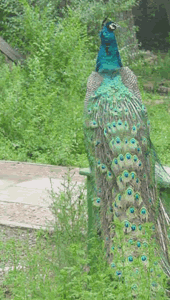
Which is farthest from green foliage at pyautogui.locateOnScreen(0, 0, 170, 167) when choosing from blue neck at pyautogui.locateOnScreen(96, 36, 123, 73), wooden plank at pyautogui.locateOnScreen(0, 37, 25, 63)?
blue neck at pyautogui.locateOnScreen(96, 36, 123, 73)

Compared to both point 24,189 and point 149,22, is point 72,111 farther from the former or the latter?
point 149,22

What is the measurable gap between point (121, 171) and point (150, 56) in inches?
469

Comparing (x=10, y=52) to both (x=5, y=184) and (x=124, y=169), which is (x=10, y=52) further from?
(x=124, y=169)

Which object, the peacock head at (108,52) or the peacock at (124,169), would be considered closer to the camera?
the peacock at (124,169)

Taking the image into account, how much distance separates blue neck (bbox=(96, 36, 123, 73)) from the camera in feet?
13.2

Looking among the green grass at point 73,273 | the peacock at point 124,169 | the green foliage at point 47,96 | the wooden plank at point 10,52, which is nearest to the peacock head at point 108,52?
the peacock at point 124,169

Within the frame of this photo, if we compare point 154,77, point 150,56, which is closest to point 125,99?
point 154,77

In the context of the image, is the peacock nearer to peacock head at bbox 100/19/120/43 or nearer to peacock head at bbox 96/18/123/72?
peacock head at bbox 96/18/123/72

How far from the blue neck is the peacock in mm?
240

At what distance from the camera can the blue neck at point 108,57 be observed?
13.2 feet

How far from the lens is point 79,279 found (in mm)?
2674

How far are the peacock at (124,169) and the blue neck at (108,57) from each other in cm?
24

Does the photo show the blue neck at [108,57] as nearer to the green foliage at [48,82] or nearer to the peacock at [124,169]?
the peacock at [124,169]

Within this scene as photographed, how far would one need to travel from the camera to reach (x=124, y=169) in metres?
3.36
